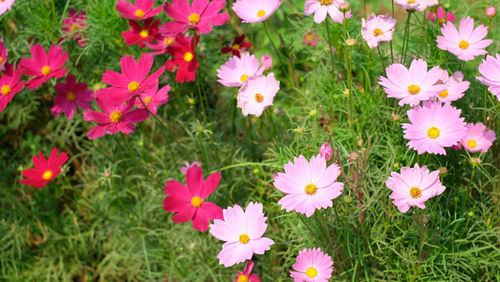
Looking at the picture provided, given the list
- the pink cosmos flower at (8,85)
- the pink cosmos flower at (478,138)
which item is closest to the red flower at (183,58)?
the pink cosmos flower at (8,85)

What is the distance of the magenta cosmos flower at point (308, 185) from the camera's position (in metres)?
1.01

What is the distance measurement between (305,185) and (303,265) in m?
0.19

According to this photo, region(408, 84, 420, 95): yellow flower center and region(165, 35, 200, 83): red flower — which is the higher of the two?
region(165, 35, 200, 83): red flower

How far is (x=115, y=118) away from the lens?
4.63 feet

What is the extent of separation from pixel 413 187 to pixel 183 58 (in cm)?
80

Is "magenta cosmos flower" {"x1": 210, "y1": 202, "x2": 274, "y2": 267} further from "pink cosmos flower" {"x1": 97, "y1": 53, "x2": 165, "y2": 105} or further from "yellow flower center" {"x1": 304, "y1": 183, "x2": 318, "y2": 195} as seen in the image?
"pink cosmos flower" {"x1": 97, "y1": 53, "x2": 165, "y2": 105}

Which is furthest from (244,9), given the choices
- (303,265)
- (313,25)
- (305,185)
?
(303,265)

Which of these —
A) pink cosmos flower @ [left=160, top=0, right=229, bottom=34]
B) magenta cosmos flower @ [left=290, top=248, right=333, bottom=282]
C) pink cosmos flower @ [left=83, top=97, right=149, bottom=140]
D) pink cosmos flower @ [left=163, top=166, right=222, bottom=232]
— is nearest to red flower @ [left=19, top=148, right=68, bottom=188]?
pink cosmos flower @ [left=83, top=97, right=149, bottom=140]

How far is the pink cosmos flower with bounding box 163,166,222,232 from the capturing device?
1.26m

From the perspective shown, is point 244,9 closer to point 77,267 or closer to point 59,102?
point 59,102

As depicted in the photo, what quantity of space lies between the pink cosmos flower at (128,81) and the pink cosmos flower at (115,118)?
40 millimetres

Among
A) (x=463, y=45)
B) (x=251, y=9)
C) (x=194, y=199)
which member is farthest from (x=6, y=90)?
(x=463, y=45)

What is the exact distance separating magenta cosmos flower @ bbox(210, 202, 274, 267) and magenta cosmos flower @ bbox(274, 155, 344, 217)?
85 mm

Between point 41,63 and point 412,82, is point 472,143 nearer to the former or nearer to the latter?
point 412,82
